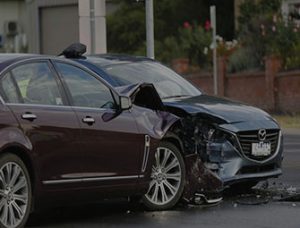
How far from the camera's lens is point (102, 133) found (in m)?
8.69

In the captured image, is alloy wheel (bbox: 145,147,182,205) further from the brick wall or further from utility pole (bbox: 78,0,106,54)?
the brick wall

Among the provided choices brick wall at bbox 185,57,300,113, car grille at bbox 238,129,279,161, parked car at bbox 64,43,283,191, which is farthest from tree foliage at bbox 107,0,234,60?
car grille at bbox 238,129,279,161

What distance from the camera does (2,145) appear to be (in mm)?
7750

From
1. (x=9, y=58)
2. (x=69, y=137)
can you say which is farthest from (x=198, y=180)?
(x=9, y=58)

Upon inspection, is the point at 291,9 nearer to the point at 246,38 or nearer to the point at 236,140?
the point at 246,38

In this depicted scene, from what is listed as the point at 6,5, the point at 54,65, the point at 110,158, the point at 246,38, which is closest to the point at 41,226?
the point at 110,158

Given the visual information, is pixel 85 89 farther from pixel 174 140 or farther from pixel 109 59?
pixel 109 59

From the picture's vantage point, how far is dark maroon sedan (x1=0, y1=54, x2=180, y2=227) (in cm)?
795

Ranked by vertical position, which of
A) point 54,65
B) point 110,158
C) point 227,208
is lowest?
point 227,208

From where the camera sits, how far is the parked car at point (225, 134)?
33.0ft

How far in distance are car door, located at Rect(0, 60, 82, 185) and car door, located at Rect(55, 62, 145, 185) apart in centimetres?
15

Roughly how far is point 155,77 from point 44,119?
11.8 ft

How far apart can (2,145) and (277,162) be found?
4.07 metres

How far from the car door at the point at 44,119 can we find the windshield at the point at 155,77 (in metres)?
2.34
